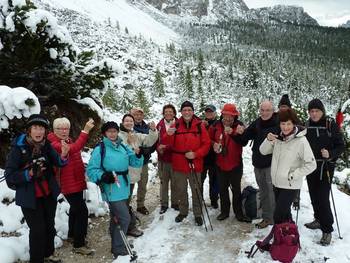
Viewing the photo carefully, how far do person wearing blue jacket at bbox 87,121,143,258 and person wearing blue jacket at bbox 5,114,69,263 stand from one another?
1.64 ft

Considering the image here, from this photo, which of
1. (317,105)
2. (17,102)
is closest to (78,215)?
(17,102)

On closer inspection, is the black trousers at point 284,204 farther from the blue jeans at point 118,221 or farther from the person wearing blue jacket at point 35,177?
the person wearing blue jacket at point 35,177

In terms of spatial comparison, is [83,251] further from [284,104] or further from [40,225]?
[284,104]

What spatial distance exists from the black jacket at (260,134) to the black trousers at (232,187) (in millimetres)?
522

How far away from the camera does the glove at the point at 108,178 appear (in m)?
5.37

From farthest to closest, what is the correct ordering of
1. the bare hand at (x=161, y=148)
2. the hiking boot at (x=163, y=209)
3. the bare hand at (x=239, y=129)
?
the hiking boot at (x=163, y=209) → the bare hand at (x=161, y=148) → the bare hand at (x=239, y=129)

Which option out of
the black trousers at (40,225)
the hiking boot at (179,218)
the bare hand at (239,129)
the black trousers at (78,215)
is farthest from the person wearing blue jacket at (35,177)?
the bare hand at (239,129)

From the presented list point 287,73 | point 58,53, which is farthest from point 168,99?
point 58,53

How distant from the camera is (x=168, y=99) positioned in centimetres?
8744

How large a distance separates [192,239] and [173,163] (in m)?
1.41

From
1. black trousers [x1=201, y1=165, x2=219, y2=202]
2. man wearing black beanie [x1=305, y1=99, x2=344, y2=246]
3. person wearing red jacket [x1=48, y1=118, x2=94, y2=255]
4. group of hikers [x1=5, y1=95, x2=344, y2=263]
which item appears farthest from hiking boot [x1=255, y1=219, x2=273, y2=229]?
person wearing red jacket [x1=48, y1=118, x2=94, y2=255]

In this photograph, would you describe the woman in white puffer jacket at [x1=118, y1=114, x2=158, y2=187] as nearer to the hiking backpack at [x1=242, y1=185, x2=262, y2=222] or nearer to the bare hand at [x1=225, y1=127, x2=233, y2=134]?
the bare hand at [x1=225, y1=127, x2=233, y2=134]

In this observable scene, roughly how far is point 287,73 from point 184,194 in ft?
439

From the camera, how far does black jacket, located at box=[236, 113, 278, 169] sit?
20.2 ft
